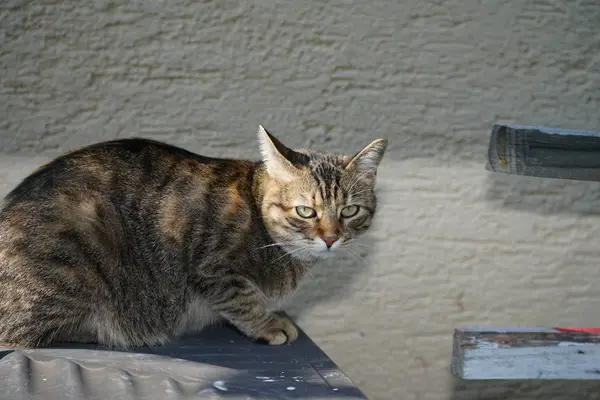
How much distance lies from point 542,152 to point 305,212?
2.83 feet

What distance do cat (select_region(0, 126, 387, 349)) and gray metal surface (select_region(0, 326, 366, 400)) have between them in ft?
0.38

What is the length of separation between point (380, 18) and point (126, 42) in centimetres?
118

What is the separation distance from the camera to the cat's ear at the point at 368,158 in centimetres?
289

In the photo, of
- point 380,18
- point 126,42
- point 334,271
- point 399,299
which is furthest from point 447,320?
point 126,42

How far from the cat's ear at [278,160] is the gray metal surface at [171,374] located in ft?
2.10

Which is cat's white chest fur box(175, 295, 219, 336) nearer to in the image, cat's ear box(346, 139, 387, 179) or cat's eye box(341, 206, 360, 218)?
cat's eye box(341, 206, 360, 218)

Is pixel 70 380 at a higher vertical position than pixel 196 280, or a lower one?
lower

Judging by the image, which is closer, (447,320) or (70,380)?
Result: (70,380)

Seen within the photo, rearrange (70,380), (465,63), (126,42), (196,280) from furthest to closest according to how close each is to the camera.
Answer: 1. (465,63)
2. (126,42)
3. (196,280)
4. (70,380)

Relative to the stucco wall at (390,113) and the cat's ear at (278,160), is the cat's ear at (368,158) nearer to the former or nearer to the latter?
the cat's ear at (278,160)

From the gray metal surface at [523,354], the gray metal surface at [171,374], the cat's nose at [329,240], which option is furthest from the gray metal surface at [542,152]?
the gray metal surface at [171,374]

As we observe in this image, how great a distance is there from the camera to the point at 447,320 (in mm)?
3816

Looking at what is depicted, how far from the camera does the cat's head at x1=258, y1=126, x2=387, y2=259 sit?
280 centimetres

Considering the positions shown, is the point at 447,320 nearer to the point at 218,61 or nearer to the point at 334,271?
the point at 334,271
